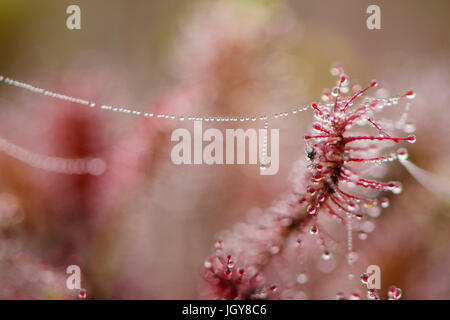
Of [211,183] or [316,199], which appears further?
[211,183]

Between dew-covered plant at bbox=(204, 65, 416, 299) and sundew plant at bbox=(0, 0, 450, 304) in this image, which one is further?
sundew plant at bbox=(0, 0, 450, 304)

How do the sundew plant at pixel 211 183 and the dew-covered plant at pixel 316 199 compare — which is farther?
the sundew plant at pixel 211 183

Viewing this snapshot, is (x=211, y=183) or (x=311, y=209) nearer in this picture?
(x=311, y=209)

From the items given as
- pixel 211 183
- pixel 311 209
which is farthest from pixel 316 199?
pixel 211 183

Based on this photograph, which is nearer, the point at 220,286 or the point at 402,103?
the point at 220,286

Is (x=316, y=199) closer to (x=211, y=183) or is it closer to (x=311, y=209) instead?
(x=311, y=209)

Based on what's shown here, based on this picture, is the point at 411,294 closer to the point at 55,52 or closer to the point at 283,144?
the point at 283,144

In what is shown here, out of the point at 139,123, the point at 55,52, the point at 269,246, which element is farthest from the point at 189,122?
the point at 55,52
